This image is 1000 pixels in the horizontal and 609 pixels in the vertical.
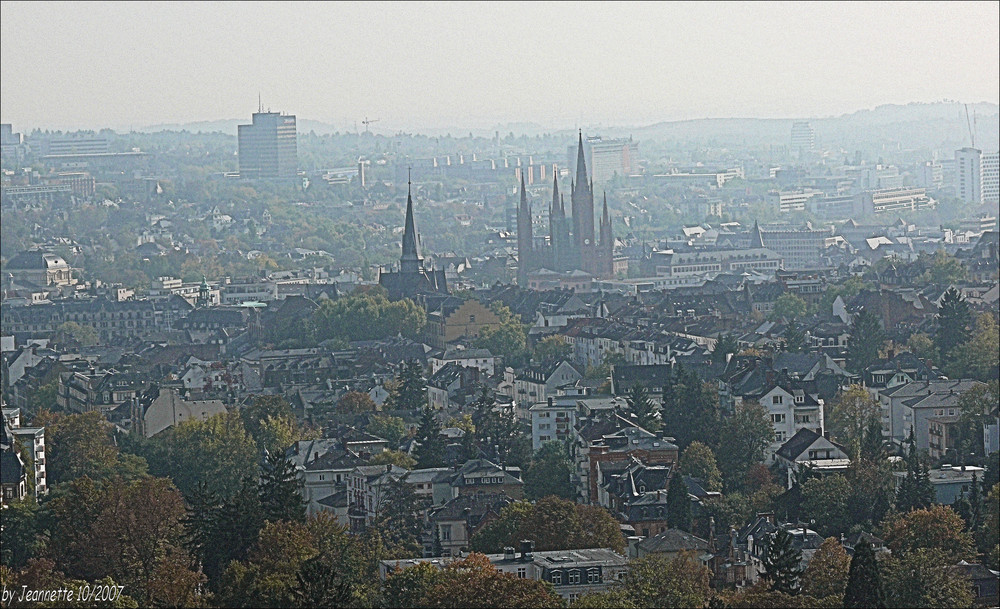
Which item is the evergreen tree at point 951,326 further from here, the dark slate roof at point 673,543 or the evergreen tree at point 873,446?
the dark slate roof at point 673,543

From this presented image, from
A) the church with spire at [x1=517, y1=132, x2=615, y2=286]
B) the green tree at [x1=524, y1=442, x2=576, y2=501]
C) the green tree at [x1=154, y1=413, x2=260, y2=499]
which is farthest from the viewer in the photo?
the church with spire at [x1=517, y1=132, x2=615, y2=286]

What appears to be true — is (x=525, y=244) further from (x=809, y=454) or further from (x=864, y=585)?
(x=864, y=585)

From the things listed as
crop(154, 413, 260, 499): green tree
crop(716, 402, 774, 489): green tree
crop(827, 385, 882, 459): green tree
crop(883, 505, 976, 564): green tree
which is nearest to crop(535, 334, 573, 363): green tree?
crop(827, 385, 882, 459): green tree

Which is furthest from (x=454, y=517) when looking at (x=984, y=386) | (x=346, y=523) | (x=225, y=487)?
(x=984, y=386)

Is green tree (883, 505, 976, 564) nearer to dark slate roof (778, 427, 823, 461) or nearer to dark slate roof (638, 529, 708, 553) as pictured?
dark slate roof (638, 529, 708, 553)

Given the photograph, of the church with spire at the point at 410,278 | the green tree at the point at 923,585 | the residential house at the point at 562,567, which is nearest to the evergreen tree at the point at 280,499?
the residential house at the point at 562,567

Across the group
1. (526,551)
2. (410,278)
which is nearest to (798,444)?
(526,551)
